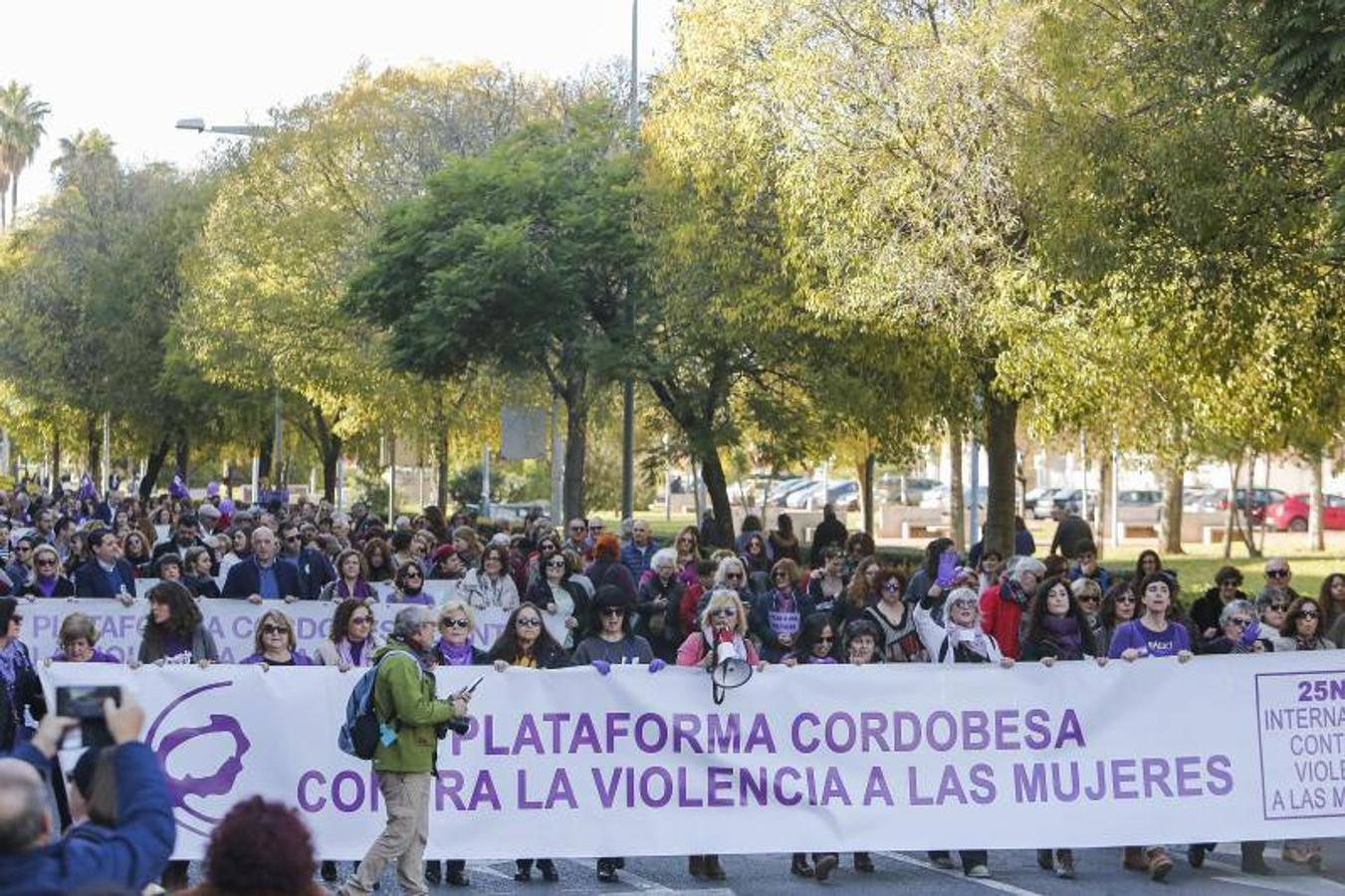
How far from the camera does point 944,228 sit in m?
25.0

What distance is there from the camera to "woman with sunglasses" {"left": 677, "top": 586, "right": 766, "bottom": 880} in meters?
11.8

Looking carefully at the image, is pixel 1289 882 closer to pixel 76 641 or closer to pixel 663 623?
pixel 663 623

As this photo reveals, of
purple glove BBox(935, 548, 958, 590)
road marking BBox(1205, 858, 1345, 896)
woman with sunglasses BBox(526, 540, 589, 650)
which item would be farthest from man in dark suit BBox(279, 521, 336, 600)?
road marking BBox(1205, 858, 1345, 896)

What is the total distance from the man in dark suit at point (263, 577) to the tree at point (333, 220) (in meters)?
27.0

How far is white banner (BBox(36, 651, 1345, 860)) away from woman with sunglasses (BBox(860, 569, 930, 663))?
147cm

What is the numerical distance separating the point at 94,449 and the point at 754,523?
56.7m

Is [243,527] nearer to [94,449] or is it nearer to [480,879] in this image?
[480,879]

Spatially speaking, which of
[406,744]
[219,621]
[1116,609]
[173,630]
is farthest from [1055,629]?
[219,621]

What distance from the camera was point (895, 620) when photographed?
44.1ft

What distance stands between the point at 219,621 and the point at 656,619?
144 inches

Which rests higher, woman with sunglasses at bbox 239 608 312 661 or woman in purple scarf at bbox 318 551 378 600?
woman in purple scarf at bbox 318 551 378 600

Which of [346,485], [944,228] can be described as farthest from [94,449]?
[944,228]

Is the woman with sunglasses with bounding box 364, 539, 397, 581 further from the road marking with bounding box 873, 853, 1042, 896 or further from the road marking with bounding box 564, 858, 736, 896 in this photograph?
the road marking with bounding box 873, 853, 1042, 896

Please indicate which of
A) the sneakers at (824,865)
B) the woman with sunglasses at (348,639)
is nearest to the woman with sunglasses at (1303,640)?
the sneakers at (824,865)
